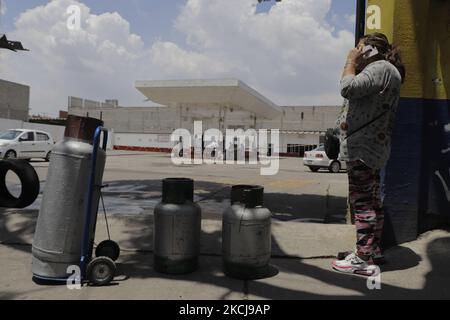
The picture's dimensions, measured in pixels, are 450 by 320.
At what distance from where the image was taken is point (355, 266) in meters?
3.73

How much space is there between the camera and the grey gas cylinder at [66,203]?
337 centimetres

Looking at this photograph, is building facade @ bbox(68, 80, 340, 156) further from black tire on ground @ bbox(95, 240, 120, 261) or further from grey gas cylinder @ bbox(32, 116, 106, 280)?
grey gas cylinder @ bbox(32, 116, 106, 280)

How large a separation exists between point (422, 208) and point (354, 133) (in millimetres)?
1393

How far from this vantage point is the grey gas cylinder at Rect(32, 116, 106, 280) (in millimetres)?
3371

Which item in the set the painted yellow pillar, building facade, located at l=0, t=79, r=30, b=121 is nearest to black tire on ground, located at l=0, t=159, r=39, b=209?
the painted yellow pillar

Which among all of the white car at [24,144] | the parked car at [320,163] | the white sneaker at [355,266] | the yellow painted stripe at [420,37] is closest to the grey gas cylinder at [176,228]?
the white sneaker at [355,266]

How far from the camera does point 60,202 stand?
3387 mm

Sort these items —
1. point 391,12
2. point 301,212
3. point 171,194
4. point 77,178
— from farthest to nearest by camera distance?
point 301,212
point 391,12
point 171,194
point 77,178

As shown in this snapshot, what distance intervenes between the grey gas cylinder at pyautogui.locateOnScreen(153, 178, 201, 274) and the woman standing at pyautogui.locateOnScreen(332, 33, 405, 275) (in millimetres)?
1344

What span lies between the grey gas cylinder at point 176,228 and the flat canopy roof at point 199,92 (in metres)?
31.2

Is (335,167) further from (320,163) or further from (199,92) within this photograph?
(199,92)

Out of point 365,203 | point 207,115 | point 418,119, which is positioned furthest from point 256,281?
point 207,115
